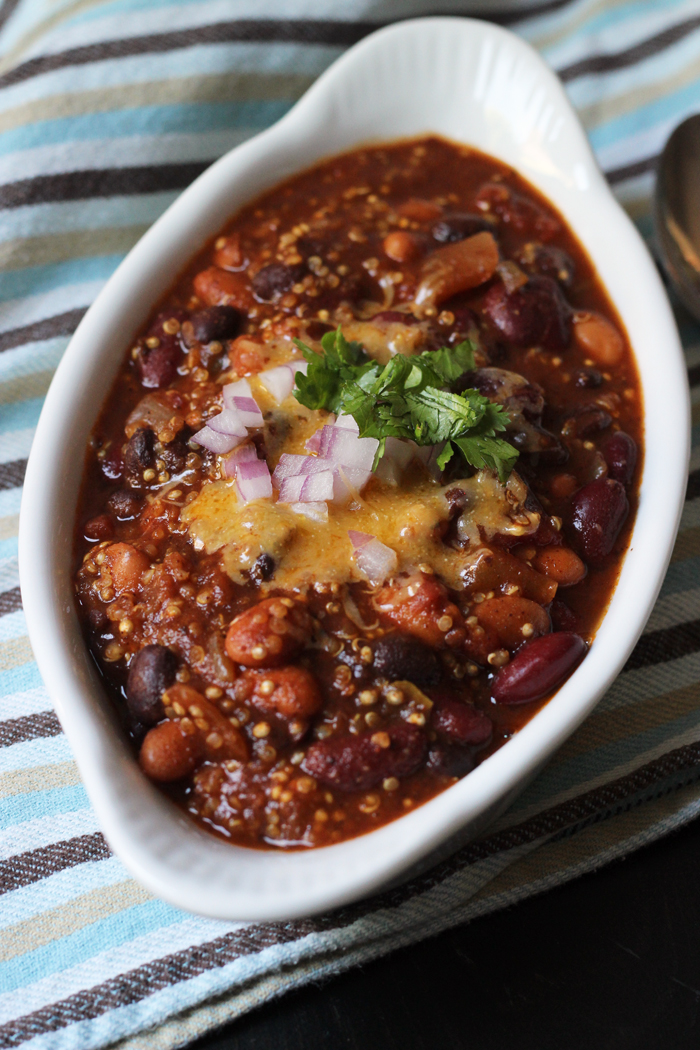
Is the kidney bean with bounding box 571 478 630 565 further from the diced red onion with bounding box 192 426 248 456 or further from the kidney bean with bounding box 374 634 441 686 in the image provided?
the diced red onion with bounding box 192 426 248 456

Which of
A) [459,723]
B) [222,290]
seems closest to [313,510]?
[459,723]

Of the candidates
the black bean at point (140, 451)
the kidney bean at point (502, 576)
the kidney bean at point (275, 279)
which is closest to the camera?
the kidney bean at point (502, 576)

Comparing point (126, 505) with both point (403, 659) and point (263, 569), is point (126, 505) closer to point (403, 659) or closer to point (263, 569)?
point (263, 569)

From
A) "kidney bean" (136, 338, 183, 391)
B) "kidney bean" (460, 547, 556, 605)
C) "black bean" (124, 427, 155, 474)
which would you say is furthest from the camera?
"kidney bean" (136, 338, 183, 391)

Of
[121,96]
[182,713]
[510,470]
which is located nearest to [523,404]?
[510,470]

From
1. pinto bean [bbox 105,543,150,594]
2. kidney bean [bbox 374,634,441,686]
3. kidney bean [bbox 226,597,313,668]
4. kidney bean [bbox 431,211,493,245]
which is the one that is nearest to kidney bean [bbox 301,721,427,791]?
kidney bean [bbox 374,634,441,686]

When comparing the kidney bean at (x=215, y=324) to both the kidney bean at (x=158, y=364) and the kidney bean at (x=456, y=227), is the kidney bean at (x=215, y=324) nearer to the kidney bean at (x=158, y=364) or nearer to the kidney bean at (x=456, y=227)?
the kidney bean at (x=158, y=364)

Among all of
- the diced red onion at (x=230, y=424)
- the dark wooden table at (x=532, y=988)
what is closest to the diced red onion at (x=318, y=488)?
the diced red onion at (x=230, y=424)
